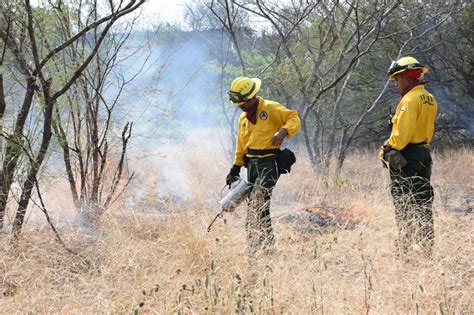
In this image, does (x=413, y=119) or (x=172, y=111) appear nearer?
(x=413, y=119)

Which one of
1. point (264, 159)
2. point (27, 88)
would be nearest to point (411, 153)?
point (264, 159)

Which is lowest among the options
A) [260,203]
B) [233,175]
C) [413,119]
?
[260,203]

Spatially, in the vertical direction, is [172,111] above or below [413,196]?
above

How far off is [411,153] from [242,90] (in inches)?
56.4

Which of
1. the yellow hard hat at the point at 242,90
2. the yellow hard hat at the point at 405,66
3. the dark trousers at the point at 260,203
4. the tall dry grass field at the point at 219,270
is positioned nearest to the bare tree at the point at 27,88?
the tall dry grass field at the point at 219,270

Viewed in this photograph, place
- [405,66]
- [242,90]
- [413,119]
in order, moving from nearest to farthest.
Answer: [413,119] < [405,66] < [242,90]

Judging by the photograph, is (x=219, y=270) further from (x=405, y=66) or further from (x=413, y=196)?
(x=405, y=66)

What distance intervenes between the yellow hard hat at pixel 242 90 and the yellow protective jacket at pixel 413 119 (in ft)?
3.86

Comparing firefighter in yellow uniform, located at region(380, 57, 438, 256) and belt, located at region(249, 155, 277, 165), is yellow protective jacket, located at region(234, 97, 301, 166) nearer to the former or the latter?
belt, located at region(249, 155, 277, 165)

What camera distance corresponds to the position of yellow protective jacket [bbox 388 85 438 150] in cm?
377

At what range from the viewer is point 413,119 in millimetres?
3775

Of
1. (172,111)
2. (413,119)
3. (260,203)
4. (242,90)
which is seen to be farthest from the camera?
(172,111)

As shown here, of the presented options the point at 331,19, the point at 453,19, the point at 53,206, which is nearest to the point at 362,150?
the point at 453,19

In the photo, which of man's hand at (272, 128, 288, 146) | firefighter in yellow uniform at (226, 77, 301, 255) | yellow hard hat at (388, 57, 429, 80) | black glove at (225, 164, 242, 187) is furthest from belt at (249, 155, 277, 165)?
yellow hard hat at (388, 57, 429, 80)
